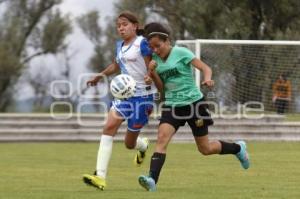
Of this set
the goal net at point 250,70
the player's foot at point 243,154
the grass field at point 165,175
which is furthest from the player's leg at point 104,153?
the goal net at point 250,70

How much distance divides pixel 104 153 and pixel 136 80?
1.01m

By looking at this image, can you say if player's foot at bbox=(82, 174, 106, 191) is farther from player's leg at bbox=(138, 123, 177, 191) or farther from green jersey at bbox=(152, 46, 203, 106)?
green jersey at bbox=(152, 46, 203, 106)

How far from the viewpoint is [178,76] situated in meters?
10.6

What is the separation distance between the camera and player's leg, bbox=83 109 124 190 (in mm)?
10484

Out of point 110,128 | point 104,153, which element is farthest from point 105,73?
point 104,153

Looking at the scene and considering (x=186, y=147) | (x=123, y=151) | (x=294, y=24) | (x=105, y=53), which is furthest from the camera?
(x=105, y=53)

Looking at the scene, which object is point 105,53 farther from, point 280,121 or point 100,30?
point 280,121

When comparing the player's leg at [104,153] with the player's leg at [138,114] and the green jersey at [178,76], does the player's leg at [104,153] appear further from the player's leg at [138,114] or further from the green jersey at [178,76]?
the green jersey at [178,76]

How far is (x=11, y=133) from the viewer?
2367cm

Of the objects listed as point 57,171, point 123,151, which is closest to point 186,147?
point 123,151

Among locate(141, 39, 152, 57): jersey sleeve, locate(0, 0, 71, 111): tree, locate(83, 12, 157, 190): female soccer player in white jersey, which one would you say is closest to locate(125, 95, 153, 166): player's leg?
locate(83, 12, 157, 190): female soccer player in white jersey

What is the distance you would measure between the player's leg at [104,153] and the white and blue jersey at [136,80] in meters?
0.13

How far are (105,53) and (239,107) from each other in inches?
828

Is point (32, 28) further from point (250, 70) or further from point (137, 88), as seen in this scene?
point (137, 88)
